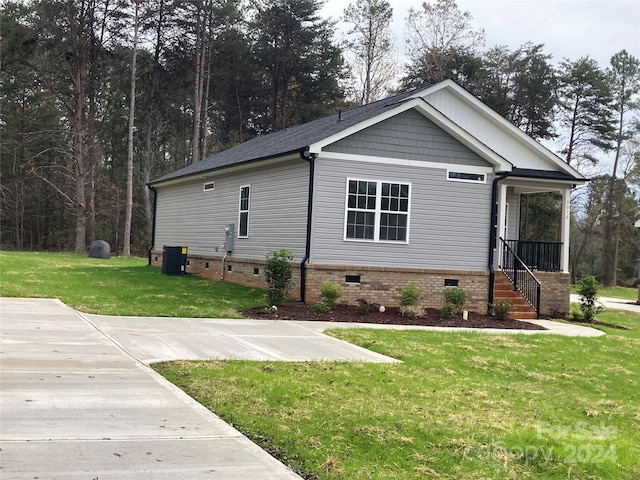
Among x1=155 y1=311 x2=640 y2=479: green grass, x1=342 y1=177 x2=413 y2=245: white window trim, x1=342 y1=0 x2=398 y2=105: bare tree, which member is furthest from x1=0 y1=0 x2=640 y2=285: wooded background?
x1=155 y1=311 x2=640 y2=479: green grass

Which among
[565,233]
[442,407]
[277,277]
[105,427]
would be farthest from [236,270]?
[105,427]

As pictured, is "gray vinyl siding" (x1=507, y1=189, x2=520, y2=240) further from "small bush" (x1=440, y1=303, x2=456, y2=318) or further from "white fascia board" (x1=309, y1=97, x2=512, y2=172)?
"small bush" (x1=440, y1=303, x2=456, y2=318)

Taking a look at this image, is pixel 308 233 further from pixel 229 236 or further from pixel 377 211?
pixel 229 236

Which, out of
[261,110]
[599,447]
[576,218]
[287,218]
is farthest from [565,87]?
[599,447]

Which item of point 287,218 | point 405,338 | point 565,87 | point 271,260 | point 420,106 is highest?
point 565,87

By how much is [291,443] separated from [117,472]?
127cm

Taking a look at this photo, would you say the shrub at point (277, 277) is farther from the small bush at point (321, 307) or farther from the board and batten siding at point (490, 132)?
the board and batten siding at point (490, 132)

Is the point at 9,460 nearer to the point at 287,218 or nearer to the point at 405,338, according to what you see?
the point at 405,338

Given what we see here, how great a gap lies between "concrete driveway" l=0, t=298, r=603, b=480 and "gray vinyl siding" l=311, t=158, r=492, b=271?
16.2 ft

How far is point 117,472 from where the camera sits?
393cm

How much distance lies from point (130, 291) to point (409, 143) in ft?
25.3

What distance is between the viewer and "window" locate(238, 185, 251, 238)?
18.5 m

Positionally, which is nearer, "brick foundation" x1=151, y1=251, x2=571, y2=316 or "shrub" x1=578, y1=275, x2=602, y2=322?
"brick foundation" x1=151, y1=251, x2=571, y2=316

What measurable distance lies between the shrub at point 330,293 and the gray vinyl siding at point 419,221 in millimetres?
958
